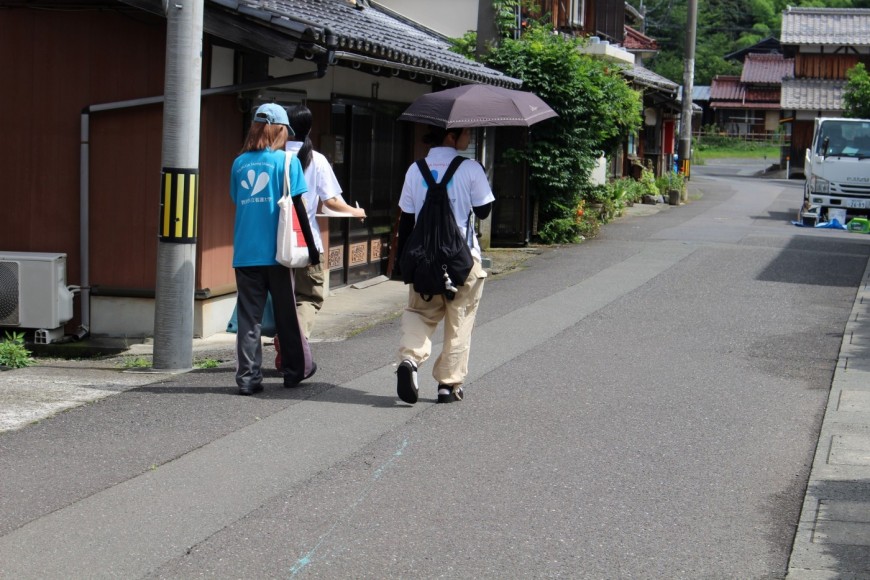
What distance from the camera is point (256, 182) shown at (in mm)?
7223

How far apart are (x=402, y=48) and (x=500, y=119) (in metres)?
4.63

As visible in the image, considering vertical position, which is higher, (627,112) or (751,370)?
(627,112)

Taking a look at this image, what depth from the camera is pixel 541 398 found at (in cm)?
754

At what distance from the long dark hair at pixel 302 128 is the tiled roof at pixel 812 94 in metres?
42.5

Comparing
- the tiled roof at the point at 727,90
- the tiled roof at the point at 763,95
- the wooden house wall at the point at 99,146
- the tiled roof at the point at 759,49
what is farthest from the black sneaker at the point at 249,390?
the tiled roof at the point at 759,49

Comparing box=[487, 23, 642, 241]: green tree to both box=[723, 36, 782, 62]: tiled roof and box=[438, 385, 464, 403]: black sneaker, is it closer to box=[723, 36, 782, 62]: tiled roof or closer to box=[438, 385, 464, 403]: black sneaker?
box=[438, 385, 464, 403]: black sneaker

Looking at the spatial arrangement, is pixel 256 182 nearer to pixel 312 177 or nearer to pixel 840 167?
pixel 312 177

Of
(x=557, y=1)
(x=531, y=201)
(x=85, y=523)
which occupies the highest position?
(x=557, y=1)

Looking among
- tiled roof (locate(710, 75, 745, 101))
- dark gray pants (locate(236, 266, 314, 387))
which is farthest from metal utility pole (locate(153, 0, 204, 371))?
tiled roof (locate(710, 75, 745, 101))

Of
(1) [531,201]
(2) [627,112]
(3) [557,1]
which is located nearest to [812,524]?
(1) [531,201]

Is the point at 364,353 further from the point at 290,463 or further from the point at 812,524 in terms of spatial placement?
the point at 812,524

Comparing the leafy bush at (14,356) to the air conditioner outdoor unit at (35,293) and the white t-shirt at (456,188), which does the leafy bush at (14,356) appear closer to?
the air conditioner outdoor unit at (35,293)

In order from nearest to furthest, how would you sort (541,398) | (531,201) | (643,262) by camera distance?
(541,398), (643,262), (531,201)

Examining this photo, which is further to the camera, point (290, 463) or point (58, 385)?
point (58, 385)
